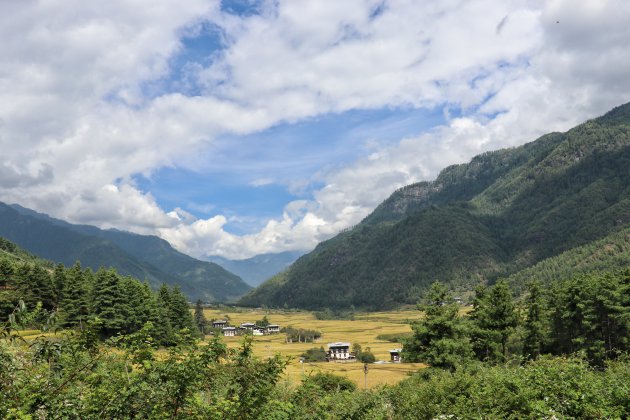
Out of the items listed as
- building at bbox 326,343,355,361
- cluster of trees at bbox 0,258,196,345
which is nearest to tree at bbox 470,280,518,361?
cluster of trees at bbox 0,258,196,345

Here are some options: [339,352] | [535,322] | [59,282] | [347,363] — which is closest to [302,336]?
[339,352]

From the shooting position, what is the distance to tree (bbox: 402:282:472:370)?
43.1 meters

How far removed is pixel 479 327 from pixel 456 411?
40.7 metres

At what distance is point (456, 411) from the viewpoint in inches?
684

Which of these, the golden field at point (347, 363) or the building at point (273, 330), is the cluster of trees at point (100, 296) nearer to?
the golden field at point (347, 363)

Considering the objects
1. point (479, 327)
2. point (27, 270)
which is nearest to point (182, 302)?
point (27, 270)

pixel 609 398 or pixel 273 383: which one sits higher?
pixel 273 383

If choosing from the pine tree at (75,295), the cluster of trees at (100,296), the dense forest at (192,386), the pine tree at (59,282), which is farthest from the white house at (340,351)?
the dense forest at (192,386)

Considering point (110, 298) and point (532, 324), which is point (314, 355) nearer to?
point (110, 298)

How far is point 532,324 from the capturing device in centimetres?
5950

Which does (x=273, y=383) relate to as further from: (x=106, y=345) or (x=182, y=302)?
(x=182, y=302)

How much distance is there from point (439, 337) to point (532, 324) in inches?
917

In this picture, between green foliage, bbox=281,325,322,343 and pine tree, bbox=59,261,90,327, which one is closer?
pine tree, bbox=59,261,90,327

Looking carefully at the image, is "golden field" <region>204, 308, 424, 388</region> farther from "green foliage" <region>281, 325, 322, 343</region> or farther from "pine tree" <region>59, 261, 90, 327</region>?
"pine tree" <region>59, 261, 90, 327</region>
